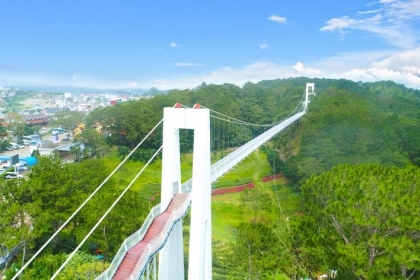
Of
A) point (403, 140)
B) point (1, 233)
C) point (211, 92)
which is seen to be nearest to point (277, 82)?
point (211, 92)

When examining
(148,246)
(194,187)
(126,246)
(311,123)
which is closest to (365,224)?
(194,187)

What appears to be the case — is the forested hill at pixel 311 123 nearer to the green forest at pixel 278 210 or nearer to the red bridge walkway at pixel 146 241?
the green forest at pixel 278 210

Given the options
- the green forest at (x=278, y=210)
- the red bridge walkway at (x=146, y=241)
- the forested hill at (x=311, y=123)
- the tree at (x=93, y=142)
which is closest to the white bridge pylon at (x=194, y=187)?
the red bridge walkway at (x=146, y=241)

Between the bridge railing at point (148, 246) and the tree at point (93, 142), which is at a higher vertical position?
the bridge railing at point (148, 246)

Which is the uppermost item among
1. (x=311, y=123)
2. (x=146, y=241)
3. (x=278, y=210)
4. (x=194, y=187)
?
(x=194, y=187)

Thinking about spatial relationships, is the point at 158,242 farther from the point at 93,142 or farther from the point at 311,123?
the point at 311,123

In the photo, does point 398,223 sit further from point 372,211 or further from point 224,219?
point 224,219
